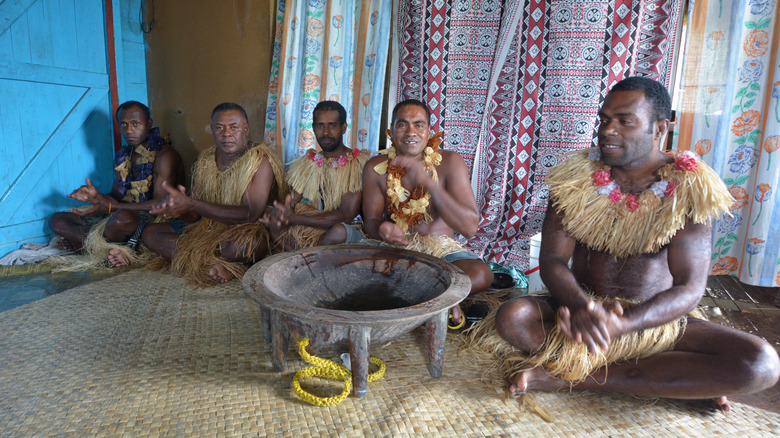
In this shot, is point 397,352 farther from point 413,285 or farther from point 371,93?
point 371,93

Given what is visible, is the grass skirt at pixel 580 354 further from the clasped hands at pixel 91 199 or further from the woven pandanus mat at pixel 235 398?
the clasped hands at pixel 91 199

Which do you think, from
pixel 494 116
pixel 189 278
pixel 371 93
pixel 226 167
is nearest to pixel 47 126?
pixel 226 167

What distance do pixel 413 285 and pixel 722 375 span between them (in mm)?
1171

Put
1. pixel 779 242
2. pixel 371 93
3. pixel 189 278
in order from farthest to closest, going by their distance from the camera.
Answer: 1. pixel 371 93
2. pixel 189 278
3. pixel 779 242

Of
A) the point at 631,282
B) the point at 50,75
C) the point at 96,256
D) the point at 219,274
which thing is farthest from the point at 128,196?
the point at 631,282

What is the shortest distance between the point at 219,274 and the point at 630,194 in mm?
2405

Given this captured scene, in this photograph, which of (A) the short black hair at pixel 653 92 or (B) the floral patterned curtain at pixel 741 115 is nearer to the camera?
(A) the short black hair at pixel 653 92

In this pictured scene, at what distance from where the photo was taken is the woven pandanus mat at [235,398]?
1620mm

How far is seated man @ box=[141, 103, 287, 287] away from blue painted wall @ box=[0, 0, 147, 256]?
1.08 metres

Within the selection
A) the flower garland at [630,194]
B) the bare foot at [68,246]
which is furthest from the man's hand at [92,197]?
the flower garland at [630,194]

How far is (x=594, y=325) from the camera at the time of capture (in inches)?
60.8

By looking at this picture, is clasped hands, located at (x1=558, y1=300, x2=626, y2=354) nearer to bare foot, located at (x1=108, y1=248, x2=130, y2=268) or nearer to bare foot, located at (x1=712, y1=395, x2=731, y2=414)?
bare foot, located at (x1=712, y1=395, x2=731, y2=414)

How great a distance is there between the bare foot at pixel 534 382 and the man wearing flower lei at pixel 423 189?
2.17 ft

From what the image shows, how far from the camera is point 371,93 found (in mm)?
3551
